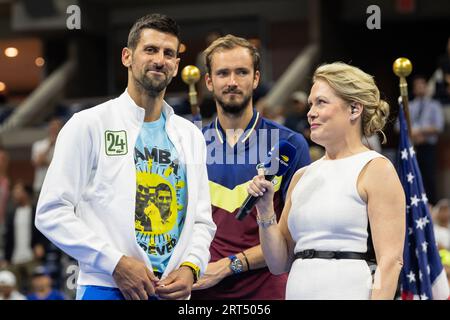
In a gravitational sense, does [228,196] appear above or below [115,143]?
below

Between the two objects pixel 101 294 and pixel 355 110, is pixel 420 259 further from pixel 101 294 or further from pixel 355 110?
pixel 101 294

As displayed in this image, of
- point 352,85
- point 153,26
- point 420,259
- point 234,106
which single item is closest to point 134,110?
point 153,26

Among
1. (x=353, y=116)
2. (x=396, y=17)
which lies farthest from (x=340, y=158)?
(x=396, y=17)

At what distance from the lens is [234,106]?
14.7 feet

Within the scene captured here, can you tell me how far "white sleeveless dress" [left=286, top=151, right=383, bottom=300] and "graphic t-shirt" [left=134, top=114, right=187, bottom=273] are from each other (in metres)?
0.47

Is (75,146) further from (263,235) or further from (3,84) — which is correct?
(3,84)

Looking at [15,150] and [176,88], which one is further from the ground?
[176,88]

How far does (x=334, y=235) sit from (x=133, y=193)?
77 centimetres

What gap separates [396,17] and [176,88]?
3.99m

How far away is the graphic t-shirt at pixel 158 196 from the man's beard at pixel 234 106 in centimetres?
88

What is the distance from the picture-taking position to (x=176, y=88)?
1602 cm

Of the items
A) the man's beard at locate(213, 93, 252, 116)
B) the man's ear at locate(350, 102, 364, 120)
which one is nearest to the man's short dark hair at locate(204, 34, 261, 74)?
the man's beard at locate(213, 93, 252, 116)

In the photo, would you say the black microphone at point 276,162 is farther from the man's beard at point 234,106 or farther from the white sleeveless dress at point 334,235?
the man's beard at point 234,106

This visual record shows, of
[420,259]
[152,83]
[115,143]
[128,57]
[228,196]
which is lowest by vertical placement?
[420,259]
